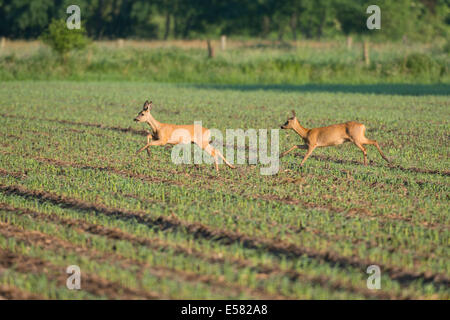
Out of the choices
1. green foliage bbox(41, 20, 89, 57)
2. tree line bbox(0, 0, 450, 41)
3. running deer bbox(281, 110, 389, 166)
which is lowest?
running deer bbox(281, 110, 389, 166)

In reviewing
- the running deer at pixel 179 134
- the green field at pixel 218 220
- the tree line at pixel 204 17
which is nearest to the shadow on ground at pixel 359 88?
the green field at pixel 218 220

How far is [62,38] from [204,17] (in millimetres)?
40282

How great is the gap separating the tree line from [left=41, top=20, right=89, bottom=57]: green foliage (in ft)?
93.1

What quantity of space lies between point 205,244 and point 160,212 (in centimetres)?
165

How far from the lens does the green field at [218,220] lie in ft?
23.2

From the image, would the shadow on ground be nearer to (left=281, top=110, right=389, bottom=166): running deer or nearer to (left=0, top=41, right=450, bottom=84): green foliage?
(left=0, top=41, right=450, bottom=84): green foliage

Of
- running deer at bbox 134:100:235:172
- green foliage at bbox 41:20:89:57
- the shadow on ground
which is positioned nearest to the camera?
running deer at bbox 134:100:235:172

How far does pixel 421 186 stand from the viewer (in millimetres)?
11773

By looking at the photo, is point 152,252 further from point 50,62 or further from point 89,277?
point 50,62

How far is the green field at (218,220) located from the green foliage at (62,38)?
58.5 ft

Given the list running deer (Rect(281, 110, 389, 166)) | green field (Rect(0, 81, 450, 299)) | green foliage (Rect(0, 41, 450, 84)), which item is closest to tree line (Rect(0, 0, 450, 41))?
green foliage (Rect(0, 41, 450, 84))

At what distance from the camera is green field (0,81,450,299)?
23.2ft

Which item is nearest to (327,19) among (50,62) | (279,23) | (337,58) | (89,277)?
(279,23)

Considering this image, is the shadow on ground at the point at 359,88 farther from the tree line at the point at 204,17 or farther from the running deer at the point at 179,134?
the tree line at the point at 204,17
